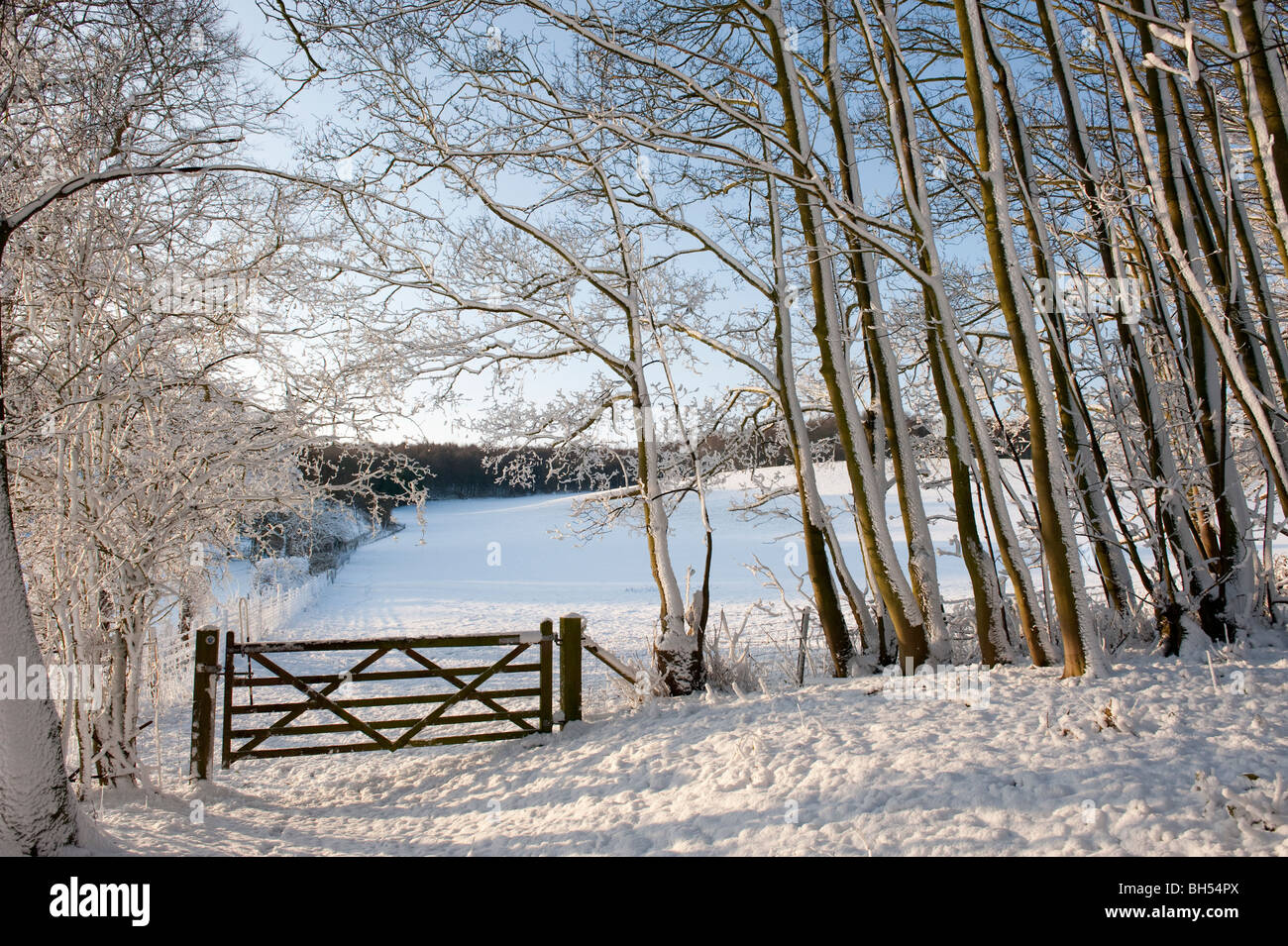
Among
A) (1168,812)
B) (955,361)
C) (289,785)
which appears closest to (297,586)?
(289,785)

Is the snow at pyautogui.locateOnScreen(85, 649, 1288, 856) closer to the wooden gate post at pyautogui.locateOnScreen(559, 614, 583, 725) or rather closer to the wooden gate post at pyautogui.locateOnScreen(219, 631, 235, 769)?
the wooden gate post at pyautogui.locateOnScreen(219, 631, 235, 769)

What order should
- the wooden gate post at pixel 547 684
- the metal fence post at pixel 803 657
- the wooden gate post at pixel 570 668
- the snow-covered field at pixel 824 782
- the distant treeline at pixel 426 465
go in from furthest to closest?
the distant treeline at pixel 426 465
the metal fence post at pixel 803 657
the wooden gate post at pixel 570 668
the wooden gate post at pixel 547 684
the snow-covered field at pixel 824 782

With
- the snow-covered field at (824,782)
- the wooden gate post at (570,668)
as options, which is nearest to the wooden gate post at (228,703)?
the snow-covered field at (824,782)

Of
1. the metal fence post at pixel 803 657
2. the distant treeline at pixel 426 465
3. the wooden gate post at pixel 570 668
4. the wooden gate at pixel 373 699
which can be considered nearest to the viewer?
the wooden gate at pixel 373 699

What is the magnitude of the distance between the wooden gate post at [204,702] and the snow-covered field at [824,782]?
0.23 meters

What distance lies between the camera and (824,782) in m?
3.66

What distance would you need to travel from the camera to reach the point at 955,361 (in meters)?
5.20

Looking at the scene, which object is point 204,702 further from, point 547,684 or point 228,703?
point 547,684

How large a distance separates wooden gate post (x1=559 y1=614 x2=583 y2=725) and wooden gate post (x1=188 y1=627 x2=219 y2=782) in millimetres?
2920

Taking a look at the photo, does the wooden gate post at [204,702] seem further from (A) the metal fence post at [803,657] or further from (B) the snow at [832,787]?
(A) the metal fence post at [803,657]

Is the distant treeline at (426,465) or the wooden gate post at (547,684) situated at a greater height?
the distant treeline at (426,465)

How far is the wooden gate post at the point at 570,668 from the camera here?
21.5 ft

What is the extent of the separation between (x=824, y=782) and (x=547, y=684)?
3.40 meters
